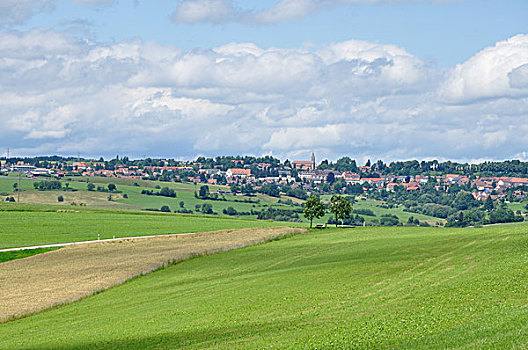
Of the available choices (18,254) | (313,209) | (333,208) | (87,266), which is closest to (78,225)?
(18,254)

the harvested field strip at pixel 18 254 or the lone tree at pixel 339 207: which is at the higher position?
A: the lone tree at pixel 339 207

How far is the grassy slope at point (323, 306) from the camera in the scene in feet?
85.5

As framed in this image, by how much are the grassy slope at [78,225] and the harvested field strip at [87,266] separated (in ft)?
34.0

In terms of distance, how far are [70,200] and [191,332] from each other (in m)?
169

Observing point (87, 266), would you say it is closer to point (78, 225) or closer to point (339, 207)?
point (78, 225)

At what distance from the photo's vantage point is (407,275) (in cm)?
4222

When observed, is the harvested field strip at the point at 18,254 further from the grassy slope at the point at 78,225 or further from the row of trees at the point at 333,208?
the row of trees at the point at 333,208

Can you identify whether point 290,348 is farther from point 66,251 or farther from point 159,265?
point 66,251

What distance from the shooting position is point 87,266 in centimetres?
6625

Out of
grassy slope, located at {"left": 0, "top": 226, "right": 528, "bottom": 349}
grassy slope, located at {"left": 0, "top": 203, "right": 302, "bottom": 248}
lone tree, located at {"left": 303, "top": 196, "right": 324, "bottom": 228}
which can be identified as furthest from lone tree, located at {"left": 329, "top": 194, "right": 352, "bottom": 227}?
grassy slope, located at {"left": 0, "top": 226, "right": 528, "bottom": 349}

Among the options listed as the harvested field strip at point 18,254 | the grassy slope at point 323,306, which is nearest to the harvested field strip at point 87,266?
the harvested field strip at point 18,254

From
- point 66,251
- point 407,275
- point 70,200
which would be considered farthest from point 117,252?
point 70,200

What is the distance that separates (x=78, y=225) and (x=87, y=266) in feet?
151

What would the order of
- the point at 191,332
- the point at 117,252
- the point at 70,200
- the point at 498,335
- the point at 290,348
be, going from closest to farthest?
the point at 498,335
the point at 290,348
the point at 191,332
the point at 117,252
the point at 70,200
